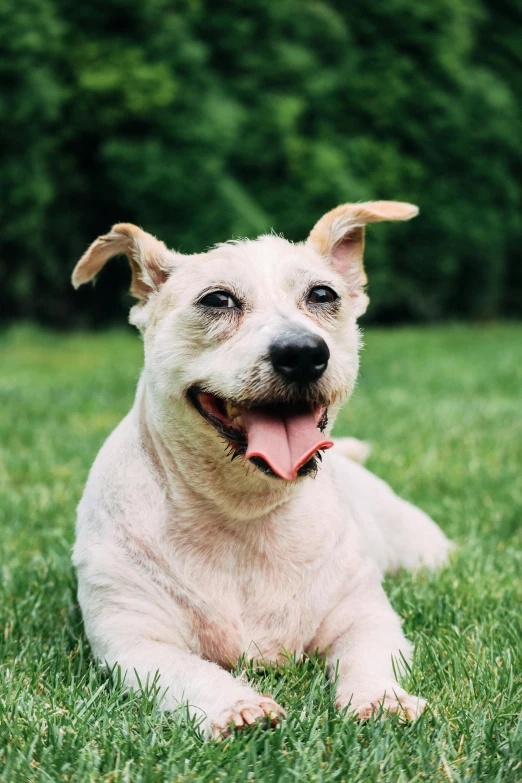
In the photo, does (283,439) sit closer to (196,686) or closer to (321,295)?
(321,295)

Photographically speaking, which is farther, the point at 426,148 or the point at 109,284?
the point at 426,148

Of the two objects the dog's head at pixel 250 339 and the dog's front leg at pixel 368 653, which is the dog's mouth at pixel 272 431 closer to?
the dog's head at pixel 250 339

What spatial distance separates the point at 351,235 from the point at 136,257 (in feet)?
2.55

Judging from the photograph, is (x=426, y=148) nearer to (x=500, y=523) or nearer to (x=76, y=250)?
(x=76, y=250)

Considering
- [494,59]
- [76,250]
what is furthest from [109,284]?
[494,59]

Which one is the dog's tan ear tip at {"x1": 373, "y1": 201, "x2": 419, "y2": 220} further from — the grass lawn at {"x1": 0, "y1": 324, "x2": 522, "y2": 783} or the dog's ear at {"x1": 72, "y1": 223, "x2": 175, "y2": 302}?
the grass lawn at {"x1": 0, "y1": 324, "x2": 522, "y2": 783}

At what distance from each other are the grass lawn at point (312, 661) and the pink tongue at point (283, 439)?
639mm

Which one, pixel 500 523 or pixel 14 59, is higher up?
pixel 500 523

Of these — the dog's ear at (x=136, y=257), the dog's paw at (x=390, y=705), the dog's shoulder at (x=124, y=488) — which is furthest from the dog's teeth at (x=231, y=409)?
the dog's paw at (x=390, y=705)

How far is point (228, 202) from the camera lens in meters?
15.1

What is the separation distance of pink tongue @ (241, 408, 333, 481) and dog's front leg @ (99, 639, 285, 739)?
571mm

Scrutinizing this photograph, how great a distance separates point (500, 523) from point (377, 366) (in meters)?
7.04

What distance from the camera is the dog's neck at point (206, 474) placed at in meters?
2.75

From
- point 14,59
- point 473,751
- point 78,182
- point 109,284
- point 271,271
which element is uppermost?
point 271,271
